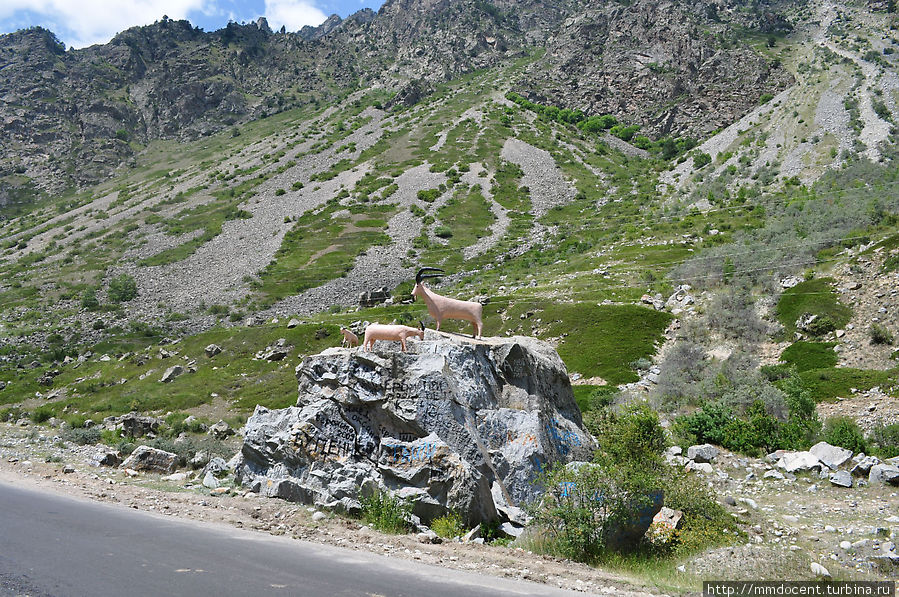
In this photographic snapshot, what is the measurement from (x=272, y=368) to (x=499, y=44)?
182 m

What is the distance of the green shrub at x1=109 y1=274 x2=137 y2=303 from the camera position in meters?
70.1

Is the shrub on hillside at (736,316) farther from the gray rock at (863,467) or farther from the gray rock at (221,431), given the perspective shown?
the gray rock at (221,431)

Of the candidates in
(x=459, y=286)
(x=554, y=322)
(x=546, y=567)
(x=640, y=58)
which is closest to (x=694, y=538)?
(x=546, y=567)

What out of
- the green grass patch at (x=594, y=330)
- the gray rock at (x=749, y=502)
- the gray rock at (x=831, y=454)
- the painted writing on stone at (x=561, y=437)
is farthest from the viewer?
the green grass patch at (x=594, y=330)

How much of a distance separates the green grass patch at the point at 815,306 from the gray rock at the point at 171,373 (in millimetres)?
49684

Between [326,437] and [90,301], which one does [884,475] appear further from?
[90,301]

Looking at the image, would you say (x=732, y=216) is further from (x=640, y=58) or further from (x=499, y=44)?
(x=499, y=44)

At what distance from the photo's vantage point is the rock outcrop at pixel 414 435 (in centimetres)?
1305

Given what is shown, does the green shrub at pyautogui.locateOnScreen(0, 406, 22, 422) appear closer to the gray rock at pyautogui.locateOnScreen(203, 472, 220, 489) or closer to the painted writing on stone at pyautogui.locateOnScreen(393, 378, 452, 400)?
the gray rock at pyautogui.locateOnScreen(203, 472, 220, 489)

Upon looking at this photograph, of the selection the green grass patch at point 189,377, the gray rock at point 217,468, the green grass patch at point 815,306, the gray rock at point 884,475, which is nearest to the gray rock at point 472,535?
the gray rock at point 217,468

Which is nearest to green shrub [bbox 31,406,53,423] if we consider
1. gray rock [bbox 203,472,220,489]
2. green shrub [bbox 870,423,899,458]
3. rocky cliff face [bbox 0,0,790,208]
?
gray rock [bbox 203,472,220,489]

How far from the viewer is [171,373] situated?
48375 mm

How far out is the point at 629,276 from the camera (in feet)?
172

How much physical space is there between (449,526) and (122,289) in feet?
244
